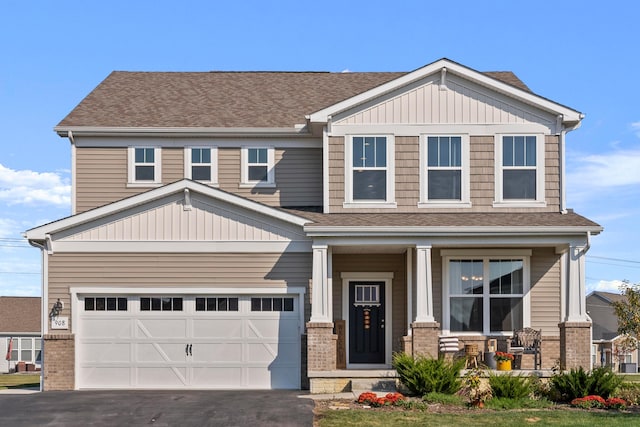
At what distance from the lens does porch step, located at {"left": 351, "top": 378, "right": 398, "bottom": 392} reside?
1906 centimetres

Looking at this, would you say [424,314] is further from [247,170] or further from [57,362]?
[57,362]

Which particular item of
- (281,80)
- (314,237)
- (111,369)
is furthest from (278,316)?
(281,80)

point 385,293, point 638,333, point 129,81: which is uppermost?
point 129,81

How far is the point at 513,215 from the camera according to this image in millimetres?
21281

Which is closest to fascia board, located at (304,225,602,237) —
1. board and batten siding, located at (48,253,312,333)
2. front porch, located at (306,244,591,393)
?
front porch, located at (306,244,591,393)

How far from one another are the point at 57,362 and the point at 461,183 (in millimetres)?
10622

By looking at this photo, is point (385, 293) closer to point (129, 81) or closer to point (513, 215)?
point (513, 215)

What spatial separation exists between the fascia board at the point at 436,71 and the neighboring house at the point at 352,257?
0.03 meters

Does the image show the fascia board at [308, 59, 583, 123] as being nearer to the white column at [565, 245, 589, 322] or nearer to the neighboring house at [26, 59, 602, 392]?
the neighboring house at [26, 59, 602, 392]

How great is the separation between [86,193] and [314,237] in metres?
7.36

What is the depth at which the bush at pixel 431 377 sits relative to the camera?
17.8m

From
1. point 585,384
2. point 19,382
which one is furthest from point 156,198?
point 19,382

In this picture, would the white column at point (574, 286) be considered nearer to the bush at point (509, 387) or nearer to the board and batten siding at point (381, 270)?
the bush at point (509, 387)

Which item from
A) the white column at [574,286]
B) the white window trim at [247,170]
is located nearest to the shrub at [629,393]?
the white column at [574,286]
